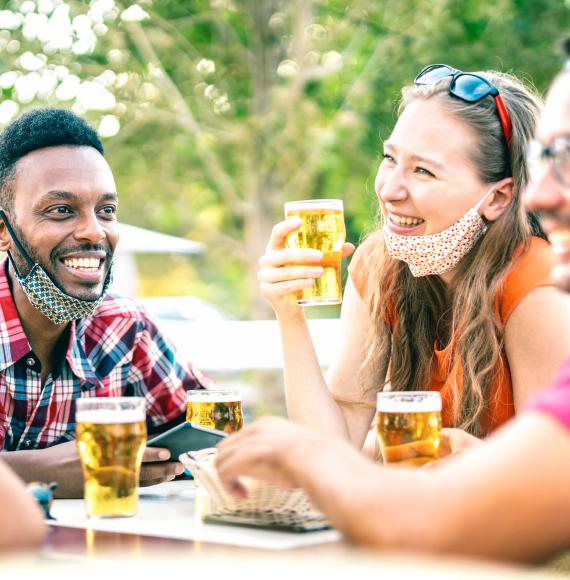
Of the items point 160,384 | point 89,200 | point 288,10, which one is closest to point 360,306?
point 160,384

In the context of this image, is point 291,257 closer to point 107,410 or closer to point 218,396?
point 218,396

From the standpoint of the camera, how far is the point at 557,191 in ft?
7.22

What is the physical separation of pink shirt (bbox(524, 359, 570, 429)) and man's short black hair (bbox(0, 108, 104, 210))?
251 centimetres

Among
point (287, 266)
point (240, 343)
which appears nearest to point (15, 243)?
point (287, 266)

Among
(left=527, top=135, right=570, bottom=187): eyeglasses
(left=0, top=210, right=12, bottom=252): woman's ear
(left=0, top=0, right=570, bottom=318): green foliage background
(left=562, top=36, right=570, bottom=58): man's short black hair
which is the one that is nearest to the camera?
(left=527, top=135, right=570, bottom=187): eyeglasses

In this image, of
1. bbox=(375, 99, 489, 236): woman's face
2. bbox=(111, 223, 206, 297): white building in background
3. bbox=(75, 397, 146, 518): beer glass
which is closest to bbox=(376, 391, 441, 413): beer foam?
bbox=(75, 397, 146, 518): beer glass

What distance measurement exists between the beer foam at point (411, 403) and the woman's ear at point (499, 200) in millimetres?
1228

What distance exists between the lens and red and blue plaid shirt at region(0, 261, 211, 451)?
370cm

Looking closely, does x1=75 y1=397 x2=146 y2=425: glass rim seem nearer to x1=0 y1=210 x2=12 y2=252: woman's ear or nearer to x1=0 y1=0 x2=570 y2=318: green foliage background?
x1=0 y1=210 x2=12 y2=252: woman's ear

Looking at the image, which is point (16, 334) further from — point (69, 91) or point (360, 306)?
point (69, 91)

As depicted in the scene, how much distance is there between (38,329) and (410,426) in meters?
1.74

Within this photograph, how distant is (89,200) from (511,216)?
155cm

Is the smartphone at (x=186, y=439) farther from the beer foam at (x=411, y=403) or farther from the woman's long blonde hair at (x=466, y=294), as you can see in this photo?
the woman's long blonde hair at (x=466, y=294)

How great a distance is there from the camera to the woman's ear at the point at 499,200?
370 cm
